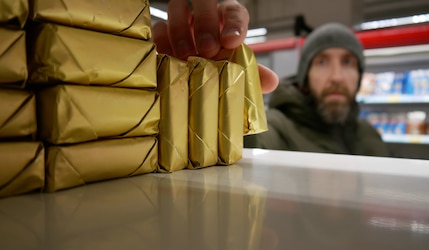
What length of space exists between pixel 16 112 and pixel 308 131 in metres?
1.71

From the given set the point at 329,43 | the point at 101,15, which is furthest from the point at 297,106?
the point at 101,15

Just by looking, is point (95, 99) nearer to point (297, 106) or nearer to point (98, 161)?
point (98, 161)

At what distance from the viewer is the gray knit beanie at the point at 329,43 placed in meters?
1.95

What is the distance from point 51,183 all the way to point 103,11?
232 millimetres

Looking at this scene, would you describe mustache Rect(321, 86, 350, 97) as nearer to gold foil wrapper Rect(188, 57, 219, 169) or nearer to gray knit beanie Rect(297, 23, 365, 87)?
gray knit beanie Rect(297, 23, 365, 87)

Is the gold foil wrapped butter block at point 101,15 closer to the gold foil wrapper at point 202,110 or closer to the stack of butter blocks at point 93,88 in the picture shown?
the stack of butter blocks at point 93,88

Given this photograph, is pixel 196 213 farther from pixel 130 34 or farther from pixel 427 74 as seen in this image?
pixel 427 74

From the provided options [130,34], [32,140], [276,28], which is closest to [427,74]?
[276,28]

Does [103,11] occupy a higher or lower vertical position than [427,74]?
higher

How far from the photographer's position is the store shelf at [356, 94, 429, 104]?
2.36m

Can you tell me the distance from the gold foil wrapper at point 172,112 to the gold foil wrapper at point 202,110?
2 cm

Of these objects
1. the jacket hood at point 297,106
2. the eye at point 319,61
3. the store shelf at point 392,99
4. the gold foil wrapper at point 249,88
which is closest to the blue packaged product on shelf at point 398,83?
the store shelf at point 392,99

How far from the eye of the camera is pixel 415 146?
2.45m

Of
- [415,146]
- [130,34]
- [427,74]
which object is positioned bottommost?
[415,146]
